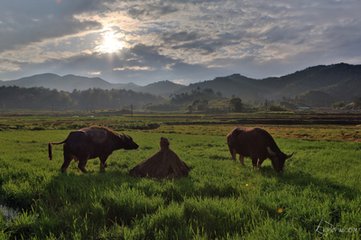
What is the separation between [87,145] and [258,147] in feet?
26.4

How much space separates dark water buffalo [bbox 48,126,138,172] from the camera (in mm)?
12578

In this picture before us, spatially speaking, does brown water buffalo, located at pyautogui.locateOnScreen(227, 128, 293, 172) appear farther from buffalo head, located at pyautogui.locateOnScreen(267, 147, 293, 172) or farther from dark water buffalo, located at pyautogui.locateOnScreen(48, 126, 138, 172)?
dark water buffalo, located at pyautogui.locateOnScreen(48, 126, 138, 172)

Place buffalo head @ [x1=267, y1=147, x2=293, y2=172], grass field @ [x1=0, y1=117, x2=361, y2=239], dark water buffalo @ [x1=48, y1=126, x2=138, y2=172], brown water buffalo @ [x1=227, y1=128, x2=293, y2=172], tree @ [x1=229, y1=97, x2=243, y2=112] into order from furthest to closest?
tree @ [x1=229, y1=97, x2=243, y2=112] → brown water buffalo @ [x1=227, y1=128, x2=293, y2=172] → buffalo head @ [x1=267, y1=147, x2=293, y2=172] → dark water buffalo @ [x1=48, y1=126, x2=138, y2=172] → grass field @ [x1=0, y1=117, x2=361, y2=239]

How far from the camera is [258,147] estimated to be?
45.9 ft

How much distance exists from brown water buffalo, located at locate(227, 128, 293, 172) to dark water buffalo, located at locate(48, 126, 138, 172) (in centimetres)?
647

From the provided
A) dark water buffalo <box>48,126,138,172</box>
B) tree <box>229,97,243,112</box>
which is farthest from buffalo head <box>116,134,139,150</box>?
tree <box>229,97,243,112</box>

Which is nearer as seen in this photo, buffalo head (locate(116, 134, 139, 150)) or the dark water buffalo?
the dark water buffalo

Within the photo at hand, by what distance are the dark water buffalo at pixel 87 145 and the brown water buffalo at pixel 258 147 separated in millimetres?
6470

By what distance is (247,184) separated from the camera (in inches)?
409

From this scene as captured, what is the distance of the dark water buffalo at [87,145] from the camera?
12.6 m

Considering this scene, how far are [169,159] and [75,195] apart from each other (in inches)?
167

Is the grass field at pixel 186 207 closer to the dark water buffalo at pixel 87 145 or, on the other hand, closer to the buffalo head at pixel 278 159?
the buffalo head at pixel 278 159

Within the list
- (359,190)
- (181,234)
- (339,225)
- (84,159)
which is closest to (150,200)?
(181,234)

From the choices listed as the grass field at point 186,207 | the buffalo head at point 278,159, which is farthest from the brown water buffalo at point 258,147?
the grass field at point 186,207
